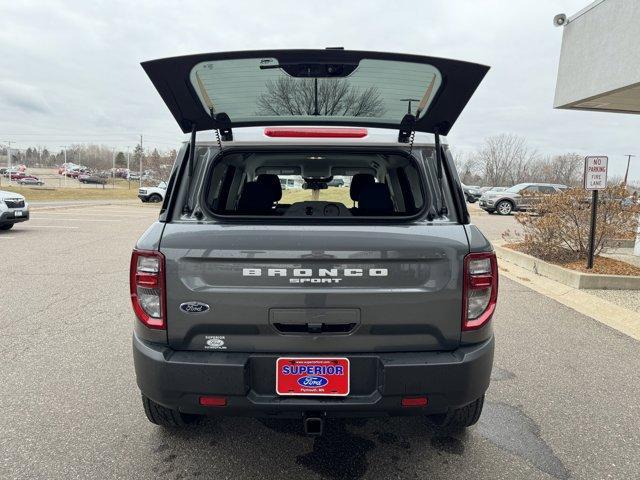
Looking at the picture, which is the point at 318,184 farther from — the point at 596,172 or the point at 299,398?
the point at 596,172

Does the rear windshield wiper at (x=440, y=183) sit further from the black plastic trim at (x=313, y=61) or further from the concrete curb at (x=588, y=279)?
the concrete curb at (x=588, y=279)

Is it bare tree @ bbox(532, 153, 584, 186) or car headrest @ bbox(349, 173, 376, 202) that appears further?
bare tree @ bbox(532, 153, 584, 186)

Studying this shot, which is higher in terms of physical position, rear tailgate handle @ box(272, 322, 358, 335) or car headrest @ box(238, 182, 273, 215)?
car headrest @ box(238, 182, 273, 215)

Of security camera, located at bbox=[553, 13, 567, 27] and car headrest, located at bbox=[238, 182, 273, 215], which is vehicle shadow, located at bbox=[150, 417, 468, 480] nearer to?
car headrest, located at bbox=[238, 182, 273, 215]

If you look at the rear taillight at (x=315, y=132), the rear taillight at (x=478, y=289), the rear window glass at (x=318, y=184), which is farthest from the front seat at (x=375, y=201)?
the rear taillight at (x=478, y=289)

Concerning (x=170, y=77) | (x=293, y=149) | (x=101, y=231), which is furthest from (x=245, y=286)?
(x=101, y=231)

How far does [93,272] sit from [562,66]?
11.0 metres

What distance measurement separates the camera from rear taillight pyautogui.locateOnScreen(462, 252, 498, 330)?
2.04 meters

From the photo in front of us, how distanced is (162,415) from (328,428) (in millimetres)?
978

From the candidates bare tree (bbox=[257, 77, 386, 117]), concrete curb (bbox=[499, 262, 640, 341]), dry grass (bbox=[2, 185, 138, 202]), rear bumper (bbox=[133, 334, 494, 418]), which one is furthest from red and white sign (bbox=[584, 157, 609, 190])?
dry grass (bbox=[2, 185, 138, 202])

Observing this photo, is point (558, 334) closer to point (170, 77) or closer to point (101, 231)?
point (170, 77)

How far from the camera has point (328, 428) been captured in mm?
2688

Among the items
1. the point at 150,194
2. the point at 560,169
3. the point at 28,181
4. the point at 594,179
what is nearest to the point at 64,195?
the point at 150,194

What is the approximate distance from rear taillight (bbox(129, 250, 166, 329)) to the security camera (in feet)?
38.5
